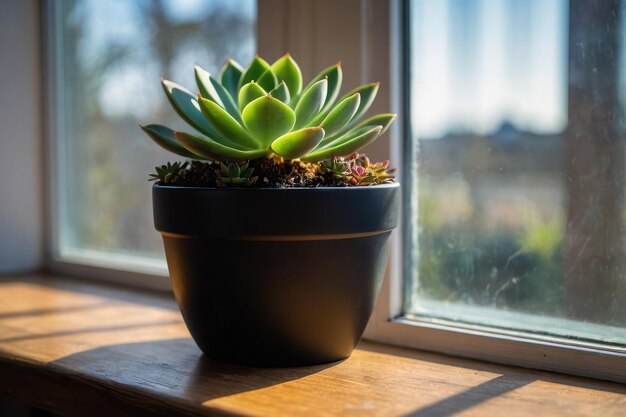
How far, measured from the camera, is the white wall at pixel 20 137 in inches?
59.4

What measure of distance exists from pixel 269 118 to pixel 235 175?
7cm

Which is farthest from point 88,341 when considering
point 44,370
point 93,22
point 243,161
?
point 93,22

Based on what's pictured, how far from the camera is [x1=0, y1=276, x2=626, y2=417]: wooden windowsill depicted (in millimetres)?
706

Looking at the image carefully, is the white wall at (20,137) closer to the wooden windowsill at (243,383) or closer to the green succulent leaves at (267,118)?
the wooden windowsill at (243,383)

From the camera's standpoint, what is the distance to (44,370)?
86 cm

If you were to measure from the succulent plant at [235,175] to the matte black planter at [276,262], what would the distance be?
16 millimetres

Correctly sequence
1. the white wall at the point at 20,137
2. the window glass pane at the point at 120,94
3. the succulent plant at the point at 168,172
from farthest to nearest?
the white wall at the point at 20,137 < the window glass pane at the point at 120,94 < the succulent plant at the point at 168,172

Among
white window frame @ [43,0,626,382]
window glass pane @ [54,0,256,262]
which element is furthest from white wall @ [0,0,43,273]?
white window frame @ [43,0,626,382]

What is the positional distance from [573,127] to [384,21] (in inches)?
11.4

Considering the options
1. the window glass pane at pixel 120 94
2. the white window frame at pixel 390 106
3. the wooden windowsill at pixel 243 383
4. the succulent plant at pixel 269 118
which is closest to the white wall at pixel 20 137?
the window glass pane at pixel 120 94

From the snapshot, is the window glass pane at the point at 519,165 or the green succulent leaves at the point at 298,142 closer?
the green succulent leaves at the point at 298,142

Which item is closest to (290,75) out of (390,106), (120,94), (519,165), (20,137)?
(390,106)

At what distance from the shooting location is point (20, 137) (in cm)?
154

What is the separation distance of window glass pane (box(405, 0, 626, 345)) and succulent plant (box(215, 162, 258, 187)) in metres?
0.32
